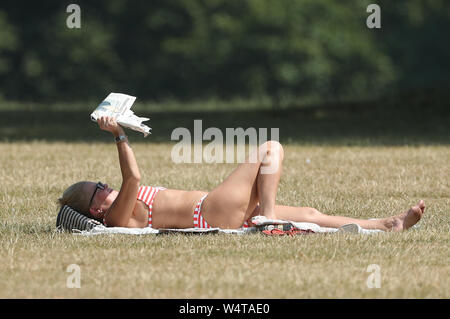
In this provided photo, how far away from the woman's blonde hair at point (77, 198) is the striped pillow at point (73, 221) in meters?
0.05

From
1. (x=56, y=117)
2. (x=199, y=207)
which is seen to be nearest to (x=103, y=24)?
(x=56, y=117)

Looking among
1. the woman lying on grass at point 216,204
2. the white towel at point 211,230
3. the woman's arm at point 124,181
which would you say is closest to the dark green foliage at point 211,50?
the woman lying on grass at point 216,204

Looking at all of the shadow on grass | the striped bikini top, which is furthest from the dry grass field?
the shadow on grass

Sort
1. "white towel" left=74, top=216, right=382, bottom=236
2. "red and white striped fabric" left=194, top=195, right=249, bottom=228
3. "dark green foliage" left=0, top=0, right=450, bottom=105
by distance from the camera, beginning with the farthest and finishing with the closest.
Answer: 1. "dark green foliage" left=0, top=0, right=450, bottom=105
2. "red and white striped fabric" left=194, top=195, right=249, bottom=228
3. "white towel" left=74, top=216, right=382, bottom=236

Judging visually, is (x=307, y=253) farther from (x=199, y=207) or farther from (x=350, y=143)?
(x=350, y=143)

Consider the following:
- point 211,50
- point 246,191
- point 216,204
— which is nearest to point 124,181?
point 216,204

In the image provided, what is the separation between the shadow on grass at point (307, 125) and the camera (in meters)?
16.5

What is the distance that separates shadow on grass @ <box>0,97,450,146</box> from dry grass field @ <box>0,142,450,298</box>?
17.8 ft

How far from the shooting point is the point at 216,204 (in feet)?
23.7

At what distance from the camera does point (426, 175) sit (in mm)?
10938

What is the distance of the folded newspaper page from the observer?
684 cm

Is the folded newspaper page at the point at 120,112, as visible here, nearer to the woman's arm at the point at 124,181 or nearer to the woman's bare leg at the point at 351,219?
the woman's arm at the point at 124,181

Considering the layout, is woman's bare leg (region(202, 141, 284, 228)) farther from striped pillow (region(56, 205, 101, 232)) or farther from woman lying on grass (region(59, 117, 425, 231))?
striped pillow (region(56, 205, 101, 232))

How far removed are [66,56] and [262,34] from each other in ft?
28.8
